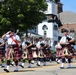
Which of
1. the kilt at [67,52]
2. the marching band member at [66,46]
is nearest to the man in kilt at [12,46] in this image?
the marching band member at [66,46]

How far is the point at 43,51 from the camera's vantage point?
23062 mm

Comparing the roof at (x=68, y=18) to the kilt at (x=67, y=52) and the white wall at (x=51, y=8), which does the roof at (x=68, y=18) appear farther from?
the kilt at (x=67, y=52)

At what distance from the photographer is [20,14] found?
3481cm

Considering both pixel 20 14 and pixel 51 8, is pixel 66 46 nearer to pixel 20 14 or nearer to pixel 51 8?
pixel 20 14

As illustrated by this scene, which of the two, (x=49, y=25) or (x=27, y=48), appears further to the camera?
(x=49, y=25)

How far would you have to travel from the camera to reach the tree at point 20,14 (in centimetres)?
3506

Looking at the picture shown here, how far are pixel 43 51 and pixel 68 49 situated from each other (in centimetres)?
684

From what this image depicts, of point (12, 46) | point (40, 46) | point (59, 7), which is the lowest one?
point (12, 46)

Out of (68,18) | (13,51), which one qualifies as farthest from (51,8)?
(13,51)

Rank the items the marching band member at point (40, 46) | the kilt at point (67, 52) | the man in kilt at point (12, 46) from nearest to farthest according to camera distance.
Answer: the man in kilt at point (12, 46)
the kilt at point (67, 52)
the marching band member at point (40, 46)

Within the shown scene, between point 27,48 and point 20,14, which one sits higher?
point 20,14

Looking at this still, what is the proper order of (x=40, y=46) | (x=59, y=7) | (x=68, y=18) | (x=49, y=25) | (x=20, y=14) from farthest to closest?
(x=59, y=7), (x=68, y=18), (x=49, y=25), (x=20, y=14), (x=40, y=46)

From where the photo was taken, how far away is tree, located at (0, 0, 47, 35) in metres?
35.1

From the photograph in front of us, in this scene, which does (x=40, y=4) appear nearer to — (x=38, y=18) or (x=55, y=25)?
(x=38, y=18)
